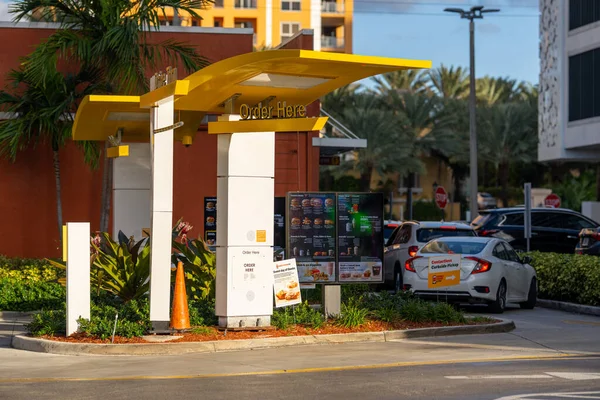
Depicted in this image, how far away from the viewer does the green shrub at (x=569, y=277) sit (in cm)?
2138

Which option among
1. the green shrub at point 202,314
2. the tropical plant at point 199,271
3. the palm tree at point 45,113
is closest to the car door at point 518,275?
the tropical plant at point 199,271

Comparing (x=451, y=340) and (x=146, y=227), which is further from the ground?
(x=146, y=227)

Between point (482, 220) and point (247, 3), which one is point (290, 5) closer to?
point (247, 3)

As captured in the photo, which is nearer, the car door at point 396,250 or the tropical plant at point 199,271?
the tropical plant at point 199,271

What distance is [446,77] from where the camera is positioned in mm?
73125

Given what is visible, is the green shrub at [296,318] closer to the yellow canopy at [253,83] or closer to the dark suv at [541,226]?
the yellow canopy at [253,83]

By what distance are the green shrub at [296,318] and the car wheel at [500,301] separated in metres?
4.85

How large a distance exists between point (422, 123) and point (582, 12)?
22.0 meters

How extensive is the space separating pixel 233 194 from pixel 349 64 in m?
2.79

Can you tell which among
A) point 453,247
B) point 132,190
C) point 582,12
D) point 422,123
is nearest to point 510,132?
point 422,123

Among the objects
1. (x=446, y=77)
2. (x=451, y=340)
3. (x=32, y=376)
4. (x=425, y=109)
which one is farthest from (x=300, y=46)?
(x=446, y=77)

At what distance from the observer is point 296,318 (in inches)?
639

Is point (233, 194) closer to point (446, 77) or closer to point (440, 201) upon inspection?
point (440, 201)

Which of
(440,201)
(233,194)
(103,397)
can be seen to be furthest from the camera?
(440,201)
